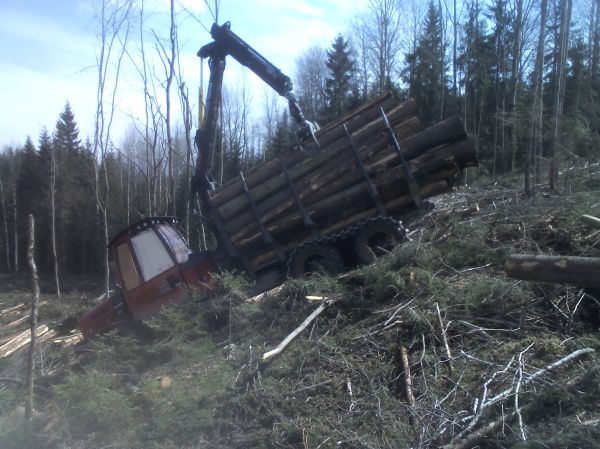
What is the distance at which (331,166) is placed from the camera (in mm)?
10586

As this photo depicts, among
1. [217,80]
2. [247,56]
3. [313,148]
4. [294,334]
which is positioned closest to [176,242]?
[313,148]

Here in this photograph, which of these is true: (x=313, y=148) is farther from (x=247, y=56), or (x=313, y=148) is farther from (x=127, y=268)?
(x=127, y=268)

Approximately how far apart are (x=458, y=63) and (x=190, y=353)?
3492 cm

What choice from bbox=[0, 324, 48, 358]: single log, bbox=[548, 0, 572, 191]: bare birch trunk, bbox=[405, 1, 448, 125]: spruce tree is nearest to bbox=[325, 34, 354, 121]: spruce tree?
bbox=[405, 1, 448, 125]: spruce tree

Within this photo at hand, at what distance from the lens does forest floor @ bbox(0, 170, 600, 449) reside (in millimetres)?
4910

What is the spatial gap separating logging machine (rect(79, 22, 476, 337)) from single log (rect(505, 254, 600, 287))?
3.90 meters

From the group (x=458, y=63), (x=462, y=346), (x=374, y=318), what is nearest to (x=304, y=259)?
(x=374, y=318)

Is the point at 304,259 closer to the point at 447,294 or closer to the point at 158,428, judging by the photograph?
the point at 447,294

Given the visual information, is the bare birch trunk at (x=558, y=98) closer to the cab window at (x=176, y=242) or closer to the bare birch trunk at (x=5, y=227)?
the cab window at (x=176, y=242)

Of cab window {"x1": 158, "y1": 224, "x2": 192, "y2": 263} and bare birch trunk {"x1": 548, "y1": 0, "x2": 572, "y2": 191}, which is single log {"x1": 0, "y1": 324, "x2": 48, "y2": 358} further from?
bare birch trunk {"x1": 548, "y1": 0, "x2": 572, "y2": 191}

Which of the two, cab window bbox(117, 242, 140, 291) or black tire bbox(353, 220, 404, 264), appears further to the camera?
cab window bbox(117, 242, 140, 291)

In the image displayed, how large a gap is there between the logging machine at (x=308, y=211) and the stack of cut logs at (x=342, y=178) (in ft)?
0.06

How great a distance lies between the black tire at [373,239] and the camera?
10.2 meters

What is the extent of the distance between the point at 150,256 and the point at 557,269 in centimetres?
732
